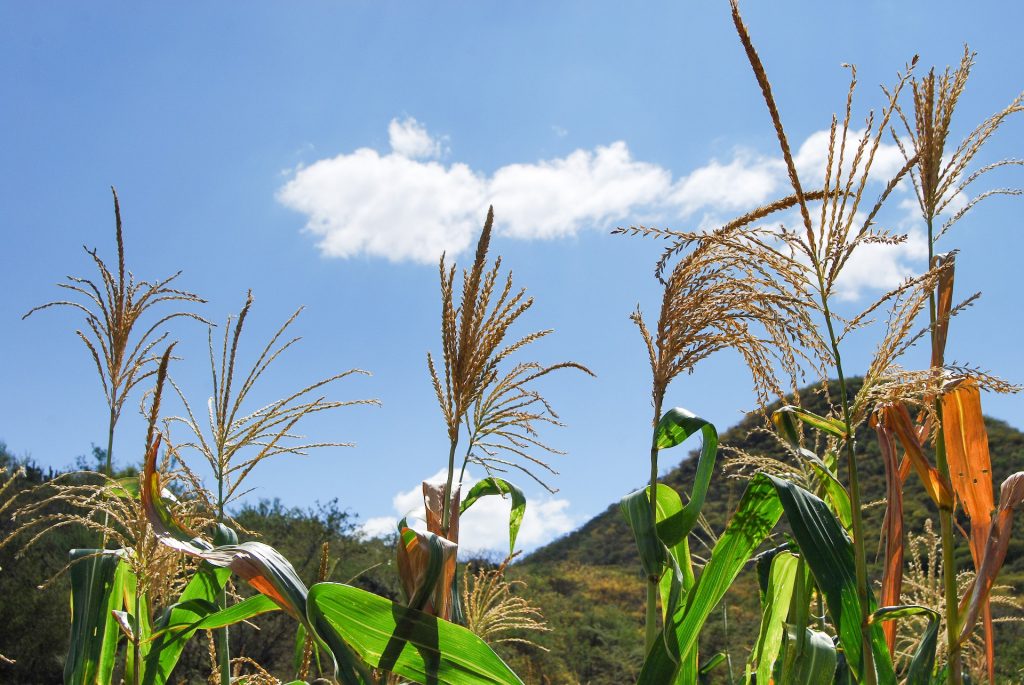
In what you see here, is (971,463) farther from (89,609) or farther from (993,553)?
(89,609)

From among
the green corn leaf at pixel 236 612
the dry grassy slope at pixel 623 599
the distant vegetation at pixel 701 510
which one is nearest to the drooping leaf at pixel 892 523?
the distant vegetation at pixel 701 510

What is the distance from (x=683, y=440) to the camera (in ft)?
8.39

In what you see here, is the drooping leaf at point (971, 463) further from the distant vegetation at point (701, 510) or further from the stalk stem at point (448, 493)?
the stalk stem at point (448, 493)

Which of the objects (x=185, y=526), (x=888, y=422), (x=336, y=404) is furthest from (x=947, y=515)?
(x=185, y=526)

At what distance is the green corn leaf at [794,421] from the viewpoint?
2.27 metres

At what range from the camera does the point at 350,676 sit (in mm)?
1964

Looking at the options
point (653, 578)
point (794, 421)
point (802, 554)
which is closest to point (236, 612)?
point (653, 578)

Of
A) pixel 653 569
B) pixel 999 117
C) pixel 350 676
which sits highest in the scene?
pixel 999 117

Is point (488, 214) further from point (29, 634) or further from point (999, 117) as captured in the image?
point (29, 634)

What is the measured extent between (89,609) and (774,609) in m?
2.19

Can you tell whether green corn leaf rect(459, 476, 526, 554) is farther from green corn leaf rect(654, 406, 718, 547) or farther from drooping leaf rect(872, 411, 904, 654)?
drooping leaf rect(872, 411, 904, 654)

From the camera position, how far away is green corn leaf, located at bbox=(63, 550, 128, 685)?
276cm

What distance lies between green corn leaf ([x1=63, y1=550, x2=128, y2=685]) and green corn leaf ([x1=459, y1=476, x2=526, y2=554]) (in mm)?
1189

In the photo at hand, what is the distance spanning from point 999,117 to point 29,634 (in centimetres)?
1101
